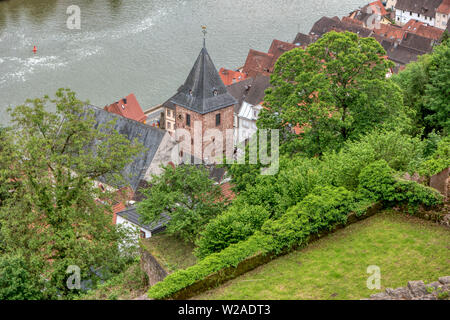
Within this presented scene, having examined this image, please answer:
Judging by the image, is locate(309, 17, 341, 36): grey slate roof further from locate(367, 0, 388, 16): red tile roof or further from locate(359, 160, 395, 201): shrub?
locate(359, 160, 395, 201): shrub

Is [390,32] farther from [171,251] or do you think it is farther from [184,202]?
[171,251]

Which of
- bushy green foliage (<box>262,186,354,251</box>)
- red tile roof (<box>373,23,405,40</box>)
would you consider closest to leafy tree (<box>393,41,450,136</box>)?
bushy green foliage (<box>262,186,354,251</box>)

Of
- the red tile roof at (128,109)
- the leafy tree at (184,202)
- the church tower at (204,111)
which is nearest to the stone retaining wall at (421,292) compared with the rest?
the leafy tree at (184,202)

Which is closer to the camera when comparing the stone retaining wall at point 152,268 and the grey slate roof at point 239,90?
the stone retaining wall at point 152,268

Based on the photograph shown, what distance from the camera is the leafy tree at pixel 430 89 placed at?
30906 mm

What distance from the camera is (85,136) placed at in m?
24.3

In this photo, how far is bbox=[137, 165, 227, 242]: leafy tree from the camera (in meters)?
23.0

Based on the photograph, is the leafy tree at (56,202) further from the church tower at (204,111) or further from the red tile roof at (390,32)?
the red tile roof at (390,32)

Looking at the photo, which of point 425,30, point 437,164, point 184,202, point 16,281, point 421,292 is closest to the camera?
point 421,292

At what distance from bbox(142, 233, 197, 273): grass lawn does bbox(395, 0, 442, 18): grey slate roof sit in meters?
74.2

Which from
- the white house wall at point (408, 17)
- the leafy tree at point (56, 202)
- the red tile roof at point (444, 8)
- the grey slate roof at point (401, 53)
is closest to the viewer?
the leafy tree at point (56, 202)

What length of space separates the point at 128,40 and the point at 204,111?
3665 centimetres

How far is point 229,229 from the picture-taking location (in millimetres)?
18719

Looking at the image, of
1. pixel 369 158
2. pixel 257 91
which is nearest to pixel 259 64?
pixel 257 91
